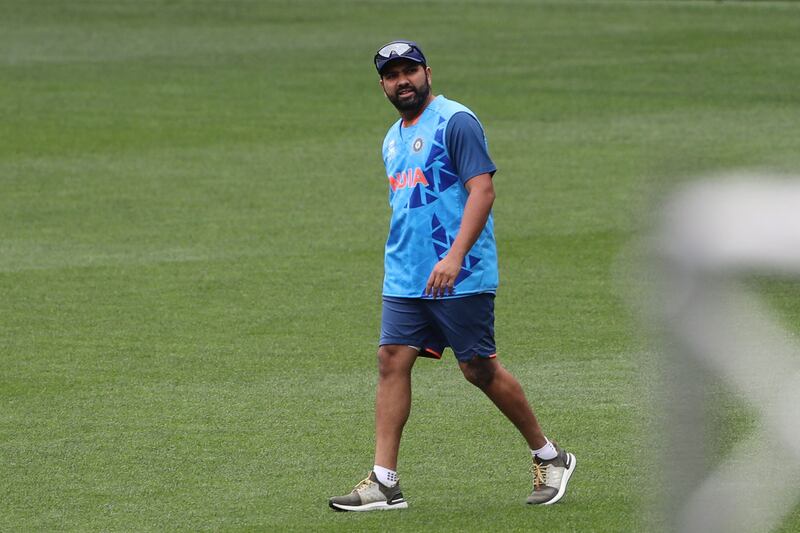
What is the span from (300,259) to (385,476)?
18.6 ft

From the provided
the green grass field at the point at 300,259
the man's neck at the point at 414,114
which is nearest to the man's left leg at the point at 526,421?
the green grass field at the point at 300,259

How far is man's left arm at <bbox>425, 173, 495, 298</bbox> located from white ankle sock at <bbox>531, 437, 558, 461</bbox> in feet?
2.47

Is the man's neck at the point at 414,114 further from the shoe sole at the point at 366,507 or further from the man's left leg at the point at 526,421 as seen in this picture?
the shoe sole at the point at 366,507

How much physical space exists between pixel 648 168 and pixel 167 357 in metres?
6.32

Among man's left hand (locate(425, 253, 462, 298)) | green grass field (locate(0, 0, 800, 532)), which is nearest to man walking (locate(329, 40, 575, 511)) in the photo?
man's left hand (locate(425, 253, 462, 298))

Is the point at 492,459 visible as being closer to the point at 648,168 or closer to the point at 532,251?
the point at 648,168

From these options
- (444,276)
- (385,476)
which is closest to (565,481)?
(385,476)

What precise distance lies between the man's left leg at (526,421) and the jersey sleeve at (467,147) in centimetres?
70

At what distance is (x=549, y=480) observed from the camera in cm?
598

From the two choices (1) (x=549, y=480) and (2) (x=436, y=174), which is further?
(1) (x=549, y=480)

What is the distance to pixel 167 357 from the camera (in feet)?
28.3

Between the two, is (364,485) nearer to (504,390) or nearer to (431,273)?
(504,390)

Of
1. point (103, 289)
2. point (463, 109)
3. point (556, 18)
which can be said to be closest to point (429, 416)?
point (463, 109)

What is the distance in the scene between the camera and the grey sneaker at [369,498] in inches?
232
